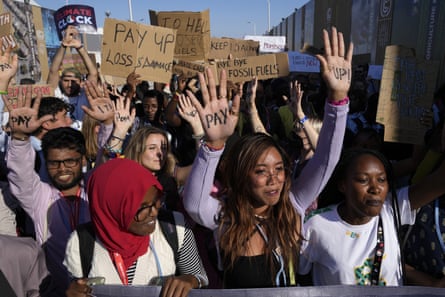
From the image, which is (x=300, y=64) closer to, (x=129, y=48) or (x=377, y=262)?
(x=129, y=48)

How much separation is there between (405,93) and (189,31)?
3.19m

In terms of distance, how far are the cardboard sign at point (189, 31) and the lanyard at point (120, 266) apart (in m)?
3.65

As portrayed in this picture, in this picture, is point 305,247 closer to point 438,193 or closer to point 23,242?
point 438,193

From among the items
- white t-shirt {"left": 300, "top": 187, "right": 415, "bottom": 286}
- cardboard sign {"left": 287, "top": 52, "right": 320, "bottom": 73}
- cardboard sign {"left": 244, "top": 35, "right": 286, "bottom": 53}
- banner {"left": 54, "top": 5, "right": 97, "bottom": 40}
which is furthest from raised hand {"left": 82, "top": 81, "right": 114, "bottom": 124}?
cardboard sign {"left": 244, "top": 35, "right": 286, "bottom": 53}

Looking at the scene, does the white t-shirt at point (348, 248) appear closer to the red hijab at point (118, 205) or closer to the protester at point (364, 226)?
the protester at point (364, 226)

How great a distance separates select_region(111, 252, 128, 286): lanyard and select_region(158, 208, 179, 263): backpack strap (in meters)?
0.23

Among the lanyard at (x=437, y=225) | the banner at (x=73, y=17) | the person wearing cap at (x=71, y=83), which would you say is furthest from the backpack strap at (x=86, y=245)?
the banner at (x=73, y=17)

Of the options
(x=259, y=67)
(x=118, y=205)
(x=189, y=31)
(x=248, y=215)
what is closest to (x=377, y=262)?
(x=248, y=215)

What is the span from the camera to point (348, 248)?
177 cm

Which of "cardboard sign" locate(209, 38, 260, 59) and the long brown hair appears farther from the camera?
"cardboard sign" locate(209, 38, 260, 59)

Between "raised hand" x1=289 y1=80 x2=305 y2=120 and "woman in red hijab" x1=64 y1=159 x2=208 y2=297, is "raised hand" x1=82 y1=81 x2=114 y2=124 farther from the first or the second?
"raised hand" x1=289 y1=80 x2=305 y2=120

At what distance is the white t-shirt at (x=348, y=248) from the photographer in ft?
5.71

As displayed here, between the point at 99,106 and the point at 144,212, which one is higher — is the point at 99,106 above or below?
above

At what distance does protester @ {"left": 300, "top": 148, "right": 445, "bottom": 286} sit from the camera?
5.71 ft
